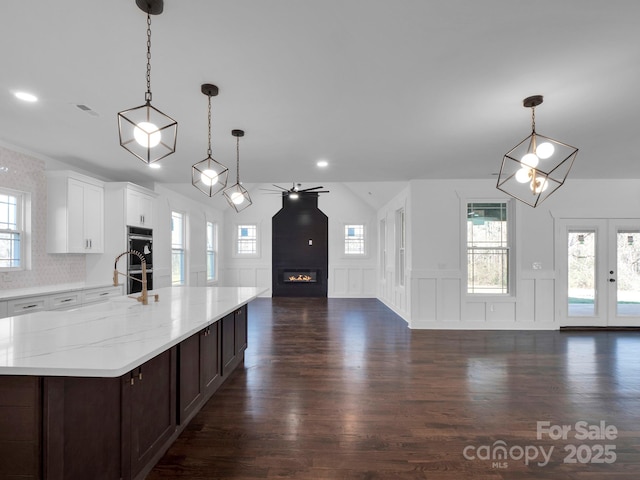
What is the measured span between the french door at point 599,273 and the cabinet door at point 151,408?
6.07 m

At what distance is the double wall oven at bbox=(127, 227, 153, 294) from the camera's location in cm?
495

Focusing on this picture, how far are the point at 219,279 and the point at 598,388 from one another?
8105 millimetres

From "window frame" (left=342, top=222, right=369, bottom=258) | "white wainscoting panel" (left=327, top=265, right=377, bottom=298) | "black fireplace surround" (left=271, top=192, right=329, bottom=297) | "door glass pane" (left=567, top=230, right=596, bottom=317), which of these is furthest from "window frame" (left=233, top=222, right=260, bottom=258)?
"door glass pane" (left=567, top=230, right=596, bottom=317)

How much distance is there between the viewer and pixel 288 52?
6.57 ft

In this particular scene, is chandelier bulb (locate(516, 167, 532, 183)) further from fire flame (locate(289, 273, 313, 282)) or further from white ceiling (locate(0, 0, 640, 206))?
fire flame (locate(289, 273, 313, 282))

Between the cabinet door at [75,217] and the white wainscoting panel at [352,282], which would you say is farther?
the white wainscoting panel at [352,282]

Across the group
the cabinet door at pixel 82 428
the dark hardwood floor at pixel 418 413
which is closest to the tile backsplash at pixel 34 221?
the dark hardwood floor at pixel 418 413

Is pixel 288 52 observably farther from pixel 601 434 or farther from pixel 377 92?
pixel 601 434

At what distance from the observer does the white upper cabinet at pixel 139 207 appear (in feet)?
16.3

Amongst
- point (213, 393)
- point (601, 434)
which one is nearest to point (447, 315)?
point (601, 434)

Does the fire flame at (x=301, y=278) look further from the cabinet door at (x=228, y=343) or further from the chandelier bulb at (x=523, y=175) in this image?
the chandelier bulb at (x=523, y=175)

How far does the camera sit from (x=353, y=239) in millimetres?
9273

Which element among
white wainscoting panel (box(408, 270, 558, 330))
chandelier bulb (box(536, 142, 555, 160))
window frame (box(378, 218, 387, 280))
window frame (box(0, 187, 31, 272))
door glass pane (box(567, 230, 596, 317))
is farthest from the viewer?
window frame (box(378, 218, 387, 280))

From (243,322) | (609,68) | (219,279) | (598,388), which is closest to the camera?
(609,68)
